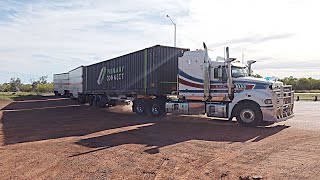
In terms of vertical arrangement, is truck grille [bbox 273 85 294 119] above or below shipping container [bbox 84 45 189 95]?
below

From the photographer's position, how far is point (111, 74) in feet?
80.3

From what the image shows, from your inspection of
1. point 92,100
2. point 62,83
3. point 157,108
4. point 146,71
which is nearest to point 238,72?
point 157,108

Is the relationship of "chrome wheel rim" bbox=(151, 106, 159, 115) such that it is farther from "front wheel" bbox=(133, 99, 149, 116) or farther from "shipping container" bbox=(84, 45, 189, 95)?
"shipping container" bbox=(84, 45, 189, 95)

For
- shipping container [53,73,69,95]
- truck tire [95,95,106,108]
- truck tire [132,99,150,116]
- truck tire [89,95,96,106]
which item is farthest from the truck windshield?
shipping container [53,73,69,95]

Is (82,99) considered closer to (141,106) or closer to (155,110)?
→ (141,106)

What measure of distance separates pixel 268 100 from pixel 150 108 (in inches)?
298

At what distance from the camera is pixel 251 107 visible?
48.0ft

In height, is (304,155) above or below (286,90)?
below

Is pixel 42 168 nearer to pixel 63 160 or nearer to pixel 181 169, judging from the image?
pixel 63 160

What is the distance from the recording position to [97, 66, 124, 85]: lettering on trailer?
22938 millimetres

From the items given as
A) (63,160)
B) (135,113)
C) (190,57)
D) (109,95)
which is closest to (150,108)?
(135,113)

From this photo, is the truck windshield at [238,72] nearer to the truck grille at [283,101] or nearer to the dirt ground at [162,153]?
the truck grille at [283,101]

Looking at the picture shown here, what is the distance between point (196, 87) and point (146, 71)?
3591mm

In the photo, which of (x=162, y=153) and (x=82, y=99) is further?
(x=82, y=99)
